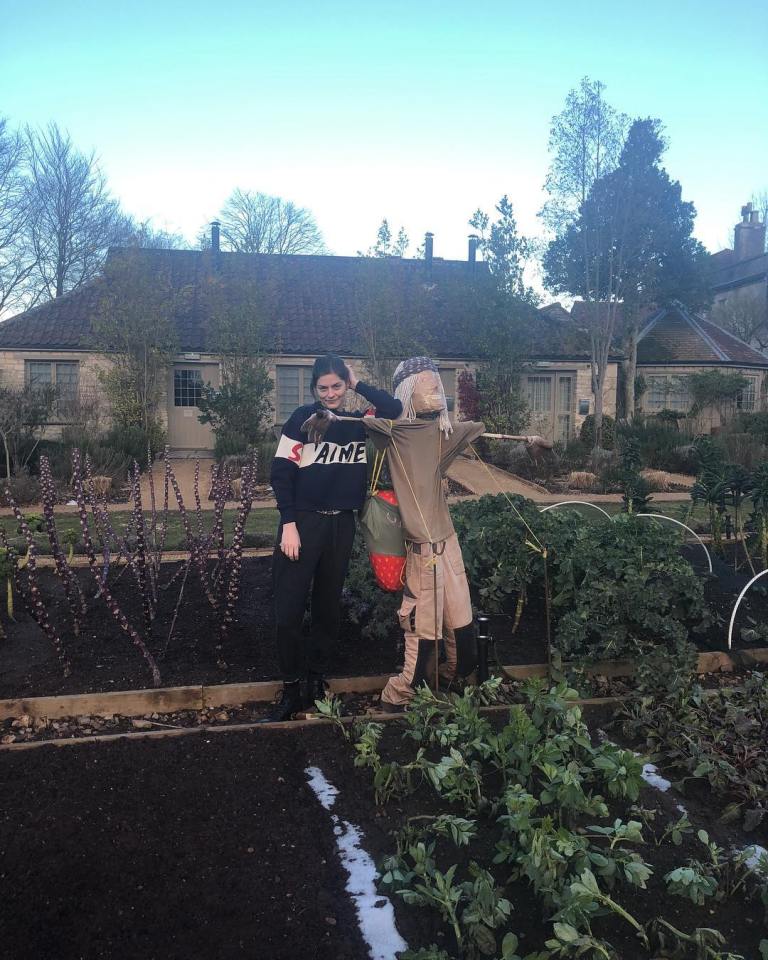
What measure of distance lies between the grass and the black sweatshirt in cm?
386

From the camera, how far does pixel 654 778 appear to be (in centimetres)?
307

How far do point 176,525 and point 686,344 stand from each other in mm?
19544

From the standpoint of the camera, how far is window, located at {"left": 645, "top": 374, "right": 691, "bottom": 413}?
2238 cm

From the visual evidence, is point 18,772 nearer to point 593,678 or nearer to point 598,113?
point 593,678

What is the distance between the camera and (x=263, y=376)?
17688 mm

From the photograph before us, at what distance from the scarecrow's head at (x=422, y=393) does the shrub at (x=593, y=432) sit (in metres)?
15.3

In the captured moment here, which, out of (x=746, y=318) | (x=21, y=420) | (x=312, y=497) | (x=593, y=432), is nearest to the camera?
(x=312, y=497)

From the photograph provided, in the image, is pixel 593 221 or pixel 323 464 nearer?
pixel 323 464

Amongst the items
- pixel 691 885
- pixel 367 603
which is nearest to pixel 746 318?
pixel 367 603

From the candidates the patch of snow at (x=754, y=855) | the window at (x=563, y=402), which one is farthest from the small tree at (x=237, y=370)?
the patch of snow at (x=754, y=855)

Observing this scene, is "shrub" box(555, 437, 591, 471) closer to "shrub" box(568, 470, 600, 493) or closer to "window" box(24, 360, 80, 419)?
"shrub" box(568, 470, 600, 493)

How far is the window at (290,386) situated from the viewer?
66.5ft

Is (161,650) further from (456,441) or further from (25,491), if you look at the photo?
(25,491)

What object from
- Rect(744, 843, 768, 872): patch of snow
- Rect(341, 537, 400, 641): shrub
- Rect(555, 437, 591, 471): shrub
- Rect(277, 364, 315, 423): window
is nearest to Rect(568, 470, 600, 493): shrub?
Rect(555, 437, 591, 471): shrub
